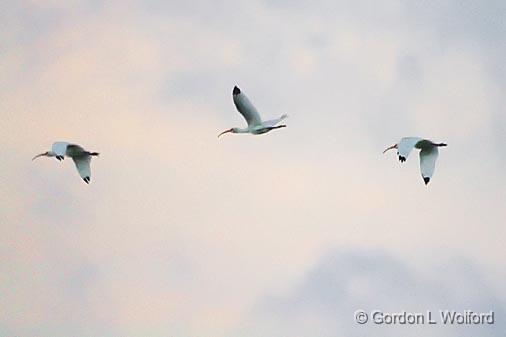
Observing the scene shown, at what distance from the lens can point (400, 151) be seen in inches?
2221

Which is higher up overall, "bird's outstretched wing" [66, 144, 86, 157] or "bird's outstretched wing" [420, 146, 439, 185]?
"bird's outstretched wing" [66, 144, 86, 157]

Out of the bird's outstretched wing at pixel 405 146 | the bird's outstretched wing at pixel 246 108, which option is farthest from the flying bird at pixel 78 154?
the bird's outstretched wing at pixel 405 146

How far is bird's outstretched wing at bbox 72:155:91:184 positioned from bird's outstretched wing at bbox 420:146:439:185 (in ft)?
42.1

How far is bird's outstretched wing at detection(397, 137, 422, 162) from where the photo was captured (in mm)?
56062

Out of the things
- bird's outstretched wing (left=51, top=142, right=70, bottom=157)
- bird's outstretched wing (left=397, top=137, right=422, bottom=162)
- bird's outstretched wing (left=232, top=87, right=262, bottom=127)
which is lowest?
bird's outstretched wing (left=397, top=137, right=422, bottom=162)

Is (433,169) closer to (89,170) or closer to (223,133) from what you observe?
(223,133)

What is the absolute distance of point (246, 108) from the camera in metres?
61.7

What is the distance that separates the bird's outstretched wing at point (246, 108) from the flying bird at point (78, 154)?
5.66 meters

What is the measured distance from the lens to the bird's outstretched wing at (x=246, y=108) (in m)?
61.4

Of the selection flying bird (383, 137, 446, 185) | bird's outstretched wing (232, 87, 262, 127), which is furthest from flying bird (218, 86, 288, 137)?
flying bird (383, 137, 446, 185)

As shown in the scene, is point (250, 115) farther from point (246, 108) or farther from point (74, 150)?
point (74, 150)

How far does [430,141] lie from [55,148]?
1370 cm

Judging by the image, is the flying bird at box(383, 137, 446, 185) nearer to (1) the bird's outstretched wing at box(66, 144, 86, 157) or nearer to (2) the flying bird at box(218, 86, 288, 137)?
(2) the flying bird at box(218, 86, 288, 137)

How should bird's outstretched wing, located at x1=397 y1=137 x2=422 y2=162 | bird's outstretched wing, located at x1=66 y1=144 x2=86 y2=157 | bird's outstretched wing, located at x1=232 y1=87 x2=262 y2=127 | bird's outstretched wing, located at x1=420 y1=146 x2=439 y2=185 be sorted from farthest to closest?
bird's outstretched wing, located at x1=66 y1=144 x2=86 y2=157
bird's outstretched wing, located at x1=232 y1=87 x2=262 y2=127
bird's outstretched wing, located at x1=420 y1=146 x2=439 y2=185
bird's outstretched wing, located at x1=397 y1=137 x2=422 y2=162
